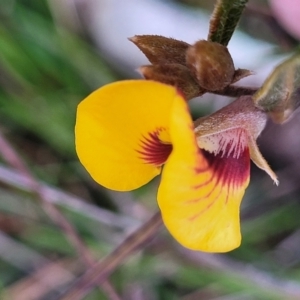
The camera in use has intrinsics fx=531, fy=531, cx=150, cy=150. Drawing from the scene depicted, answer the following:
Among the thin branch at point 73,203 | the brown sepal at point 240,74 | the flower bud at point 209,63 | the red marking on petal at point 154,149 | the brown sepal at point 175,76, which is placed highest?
the flower bud at point 209,63

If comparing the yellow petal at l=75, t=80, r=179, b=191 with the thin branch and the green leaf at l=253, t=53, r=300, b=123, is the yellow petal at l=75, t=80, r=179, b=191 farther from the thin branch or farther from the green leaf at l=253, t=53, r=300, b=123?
the thin branch

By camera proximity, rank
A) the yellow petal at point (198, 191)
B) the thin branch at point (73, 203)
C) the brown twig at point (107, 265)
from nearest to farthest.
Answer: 1. the yellow petal at point (198, 191)
2. the brown twig at point (107, 265)
3. the thin branch at point (73, 203)

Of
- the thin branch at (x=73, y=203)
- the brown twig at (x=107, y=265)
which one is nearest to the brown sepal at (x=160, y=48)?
the brown twig at (x=107, y=265)

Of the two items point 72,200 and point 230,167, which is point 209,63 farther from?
point 72,200

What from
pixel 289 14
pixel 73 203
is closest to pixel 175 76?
pixel 289 14

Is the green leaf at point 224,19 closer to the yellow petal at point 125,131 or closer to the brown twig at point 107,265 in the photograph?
the yellow petal at point 125,131

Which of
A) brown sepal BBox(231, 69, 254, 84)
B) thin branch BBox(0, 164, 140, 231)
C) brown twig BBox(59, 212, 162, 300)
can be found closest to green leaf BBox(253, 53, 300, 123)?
brown sepal BBox(231, 69, 254, 84)

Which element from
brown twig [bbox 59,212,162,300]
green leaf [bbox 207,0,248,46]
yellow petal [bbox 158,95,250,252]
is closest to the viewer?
yellow petal [bbox 158,95,250,252]
